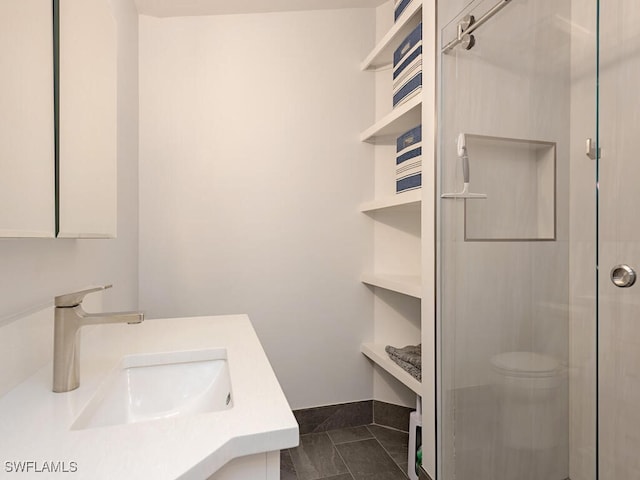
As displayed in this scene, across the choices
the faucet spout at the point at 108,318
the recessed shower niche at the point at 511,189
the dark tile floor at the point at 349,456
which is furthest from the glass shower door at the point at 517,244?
the faucet spout at the point at 108,318

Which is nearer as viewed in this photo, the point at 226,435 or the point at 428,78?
the point at 226,435

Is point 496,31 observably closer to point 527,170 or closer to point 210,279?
point 527,170

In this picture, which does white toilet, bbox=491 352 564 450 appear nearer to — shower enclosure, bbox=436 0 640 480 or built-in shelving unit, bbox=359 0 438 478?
shower enclosure, bbox=436 0 640 480

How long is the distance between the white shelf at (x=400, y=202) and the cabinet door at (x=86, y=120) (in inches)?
47.6

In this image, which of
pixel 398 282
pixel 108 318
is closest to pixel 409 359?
pixel 398 282

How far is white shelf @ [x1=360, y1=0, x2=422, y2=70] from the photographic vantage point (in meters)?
1.69

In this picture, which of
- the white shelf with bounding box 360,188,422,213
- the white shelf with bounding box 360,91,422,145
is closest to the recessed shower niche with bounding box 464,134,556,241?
the white shelf with bounding box 360,188,422,213

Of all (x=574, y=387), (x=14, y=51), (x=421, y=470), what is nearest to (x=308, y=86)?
(x=14, y=51)

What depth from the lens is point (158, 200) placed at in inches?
78.6

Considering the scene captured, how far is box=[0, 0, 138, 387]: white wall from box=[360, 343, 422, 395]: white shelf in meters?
1.30

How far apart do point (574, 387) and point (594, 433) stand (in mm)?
175

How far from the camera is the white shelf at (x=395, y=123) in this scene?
1.72 metres

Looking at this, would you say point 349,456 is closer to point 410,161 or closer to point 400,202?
point 400,202

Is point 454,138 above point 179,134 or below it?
below
